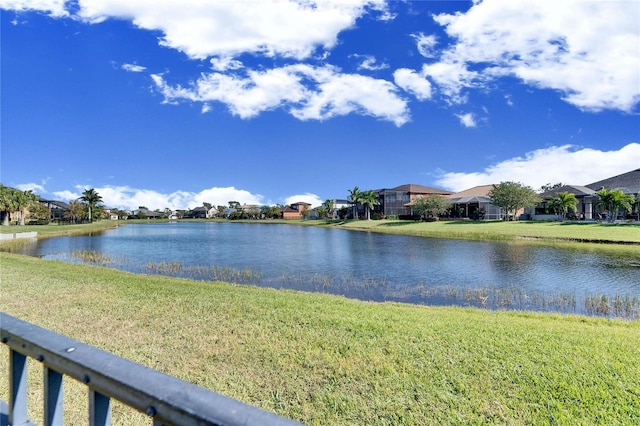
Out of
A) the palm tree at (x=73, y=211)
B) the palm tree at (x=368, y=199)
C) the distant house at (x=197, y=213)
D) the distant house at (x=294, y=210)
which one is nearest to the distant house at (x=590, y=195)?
the palm tree at (x=368, y=199)

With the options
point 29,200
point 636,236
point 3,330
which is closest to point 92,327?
point 3,330

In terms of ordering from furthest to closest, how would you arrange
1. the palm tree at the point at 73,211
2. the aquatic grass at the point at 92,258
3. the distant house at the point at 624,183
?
the palm tree at the point at 73,211 < the distant house at the point at 624,183 < the aquatic grass at the point at 92,258

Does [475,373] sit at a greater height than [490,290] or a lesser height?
greater

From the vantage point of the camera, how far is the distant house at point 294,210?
4769 inches

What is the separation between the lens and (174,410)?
1.01 meters

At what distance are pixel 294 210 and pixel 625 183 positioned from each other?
88.2 meters

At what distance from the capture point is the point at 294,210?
125062mm

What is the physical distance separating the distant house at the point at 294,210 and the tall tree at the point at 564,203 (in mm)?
77038

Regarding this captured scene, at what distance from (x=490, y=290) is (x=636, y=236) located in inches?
1095

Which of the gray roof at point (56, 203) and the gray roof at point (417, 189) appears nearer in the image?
the gray roof at point (417, 189)

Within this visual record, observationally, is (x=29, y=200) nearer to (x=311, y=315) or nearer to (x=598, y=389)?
(x=311, y=315)

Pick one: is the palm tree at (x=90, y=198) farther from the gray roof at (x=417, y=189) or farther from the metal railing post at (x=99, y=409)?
the metal railing post at (x=99, y=409)

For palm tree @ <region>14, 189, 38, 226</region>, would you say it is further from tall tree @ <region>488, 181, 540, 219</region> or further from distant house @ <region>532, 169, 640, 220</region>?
distant house @ <region>532, 169, 640, 220</region>

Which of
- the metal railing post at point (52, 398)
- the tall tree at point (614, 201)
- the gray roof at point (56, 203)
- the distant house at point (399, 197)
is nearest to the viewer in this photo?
the metal railing post at point (52, 398)
